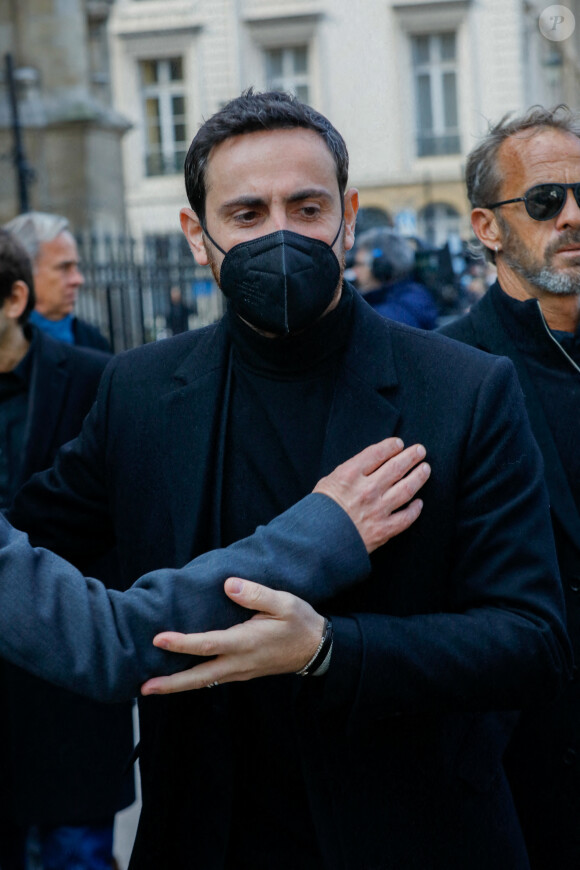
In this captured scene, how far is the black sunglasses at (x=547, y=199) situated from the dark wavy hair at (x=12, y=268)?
172cm

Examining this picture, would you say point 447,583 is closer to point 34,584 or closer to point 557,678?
point 557,678

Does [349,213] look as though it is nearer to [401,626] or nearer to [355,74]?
[401,626]

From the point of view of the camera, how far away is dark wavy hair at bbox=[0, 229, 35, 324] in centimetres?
377

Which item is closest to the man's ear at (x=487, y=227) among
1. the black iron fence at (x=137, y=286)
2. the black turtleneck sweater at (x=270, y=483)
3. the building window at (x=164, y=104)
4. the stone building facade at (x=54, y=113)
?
the black turtleneck sweater at (x=270, y=483)

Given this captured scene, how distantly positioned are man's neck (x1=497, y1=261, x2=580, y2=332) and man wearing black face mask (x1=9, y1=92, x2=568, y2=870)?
0.90 m

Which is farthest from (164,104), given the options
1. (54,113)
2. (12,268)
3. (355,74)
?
(12,268)

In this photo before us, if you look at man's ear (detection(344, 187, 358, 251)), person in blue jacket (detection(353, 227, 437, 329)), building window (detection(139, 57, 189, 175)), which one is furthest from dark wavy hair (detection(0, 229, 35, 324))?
building window (detection(139, 57, 189, 175))

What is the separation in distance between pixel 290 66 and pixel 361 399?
3079 cm

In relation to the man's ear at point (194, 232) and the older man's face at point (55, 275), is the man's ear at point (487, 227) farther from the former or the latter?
the older man's face at point (55, 275)

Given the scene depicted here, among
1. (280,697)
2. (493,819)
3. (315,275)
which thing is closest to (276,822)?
(280,697)

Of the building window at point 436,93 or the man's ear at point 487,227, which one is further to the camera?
the building window at point 436,93

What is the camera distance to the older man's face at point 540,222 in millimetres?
2889

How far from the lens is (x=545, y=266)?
9.50 ft

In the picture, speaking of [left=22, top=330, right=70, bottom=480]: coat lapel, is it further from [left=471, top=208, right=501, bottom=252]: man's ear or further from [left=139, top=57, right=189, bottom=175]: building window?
[left=139, top=57, right=189, bottom=175]: building window
